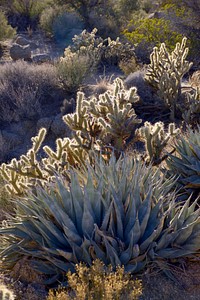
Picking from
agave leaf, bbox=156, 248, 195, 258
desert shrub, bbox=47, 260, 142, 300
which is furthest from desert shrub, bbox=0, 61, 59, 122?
desert shrub, bbox=47, 260, 142, 300

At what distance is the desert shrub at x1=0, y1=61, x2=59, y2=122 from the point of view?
37.6 ft

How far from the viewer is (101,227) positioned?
3816 mm

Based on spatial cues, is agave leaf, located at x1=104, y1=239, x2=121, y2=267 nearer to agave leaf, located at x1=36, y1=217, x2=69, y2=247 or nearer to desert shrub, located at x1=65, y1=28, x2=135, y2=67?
agave leaf, located at x1=36, y1=217, x2=69, y2=247

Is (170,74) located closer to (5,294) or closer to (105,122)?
(105,122)

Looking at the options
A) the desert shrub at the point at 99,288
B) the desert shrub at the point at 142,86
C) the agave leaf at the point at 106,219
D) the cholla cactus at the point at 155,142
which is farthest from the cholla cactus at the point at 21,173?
the desert shrub at the point at 142,86

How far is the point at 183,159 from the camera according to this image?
554 cm

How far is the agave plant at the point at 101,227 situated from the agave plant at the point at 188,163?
3.24 feet

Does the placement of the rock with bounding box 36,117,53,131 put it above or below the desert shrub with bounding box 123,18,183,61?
below

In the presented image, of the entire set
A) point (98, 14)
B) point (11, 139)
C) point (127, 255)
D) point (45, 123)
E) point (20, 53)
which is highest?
point (98, 14)

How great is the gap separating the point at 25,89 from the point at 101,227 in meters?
8.56

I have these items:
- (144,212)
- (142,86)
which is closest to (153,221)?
(144,212)

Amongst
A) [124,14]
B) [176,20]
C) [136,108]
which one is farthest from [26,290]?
[124,14]

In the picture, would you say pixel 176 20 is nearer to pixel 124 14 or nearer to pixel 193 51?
pixel 193 51

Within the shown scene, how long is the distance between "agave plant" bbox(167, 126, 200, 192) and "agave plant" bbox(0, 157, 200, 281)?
38.8 inches
